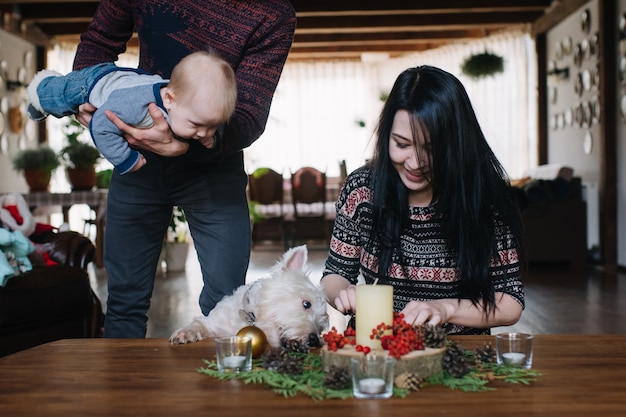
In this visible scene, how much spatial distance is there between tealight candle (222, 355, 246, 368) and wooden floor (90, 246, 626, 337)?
1865 mm

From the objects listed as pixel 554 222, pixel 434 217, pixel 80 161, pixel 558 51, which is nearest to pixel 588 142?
pixel 554 222

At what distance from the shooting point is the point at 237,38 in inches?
78.0

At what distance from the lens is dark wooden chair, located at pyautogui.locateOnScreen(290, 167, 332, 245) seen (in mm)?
9727

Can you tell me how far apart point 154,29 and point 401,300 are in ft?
3.19

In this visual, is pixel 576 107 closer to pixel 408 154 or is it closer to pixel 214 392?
pixel 408 154

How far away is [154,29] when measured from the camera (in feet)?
6.65

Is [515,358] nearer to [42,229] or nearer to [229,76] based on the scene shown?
[229,76]

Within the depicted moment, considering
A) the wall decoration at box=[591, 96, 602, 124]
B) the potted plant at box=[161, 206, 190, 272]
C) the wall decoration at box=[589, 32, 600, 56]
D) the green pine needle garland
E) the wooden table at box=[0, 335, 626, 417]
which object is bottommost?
the potted plant at box=[161, 206, 190, 272]

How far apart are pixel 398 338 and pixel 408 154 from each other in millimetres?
644

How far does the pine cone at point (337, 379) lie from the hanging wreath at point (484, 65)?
9330 mm

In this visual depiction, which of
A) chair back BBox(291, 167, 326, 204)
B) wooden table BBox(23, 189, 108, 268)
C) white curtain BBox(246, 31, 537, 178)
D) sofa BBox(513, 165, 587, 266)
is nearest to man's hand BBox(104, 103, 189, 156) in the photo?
wooden table BBox(23, 189, 108, 268)

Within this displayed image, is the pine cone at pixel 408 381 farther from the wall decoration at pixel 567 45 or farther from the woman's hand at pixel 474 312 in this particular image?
the wall decoration at pixel 567 45

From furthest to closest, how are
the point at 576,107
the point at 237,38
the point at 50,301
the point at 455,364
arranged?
the point at 576,107, the point at 50,301, the point at 237,38, the point at 455,364

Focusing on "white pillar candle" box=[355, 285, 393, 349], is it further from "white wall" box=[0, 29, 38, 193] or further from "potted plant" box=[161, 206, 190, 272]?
"white wall" box=[0, 29, 38, 193]
